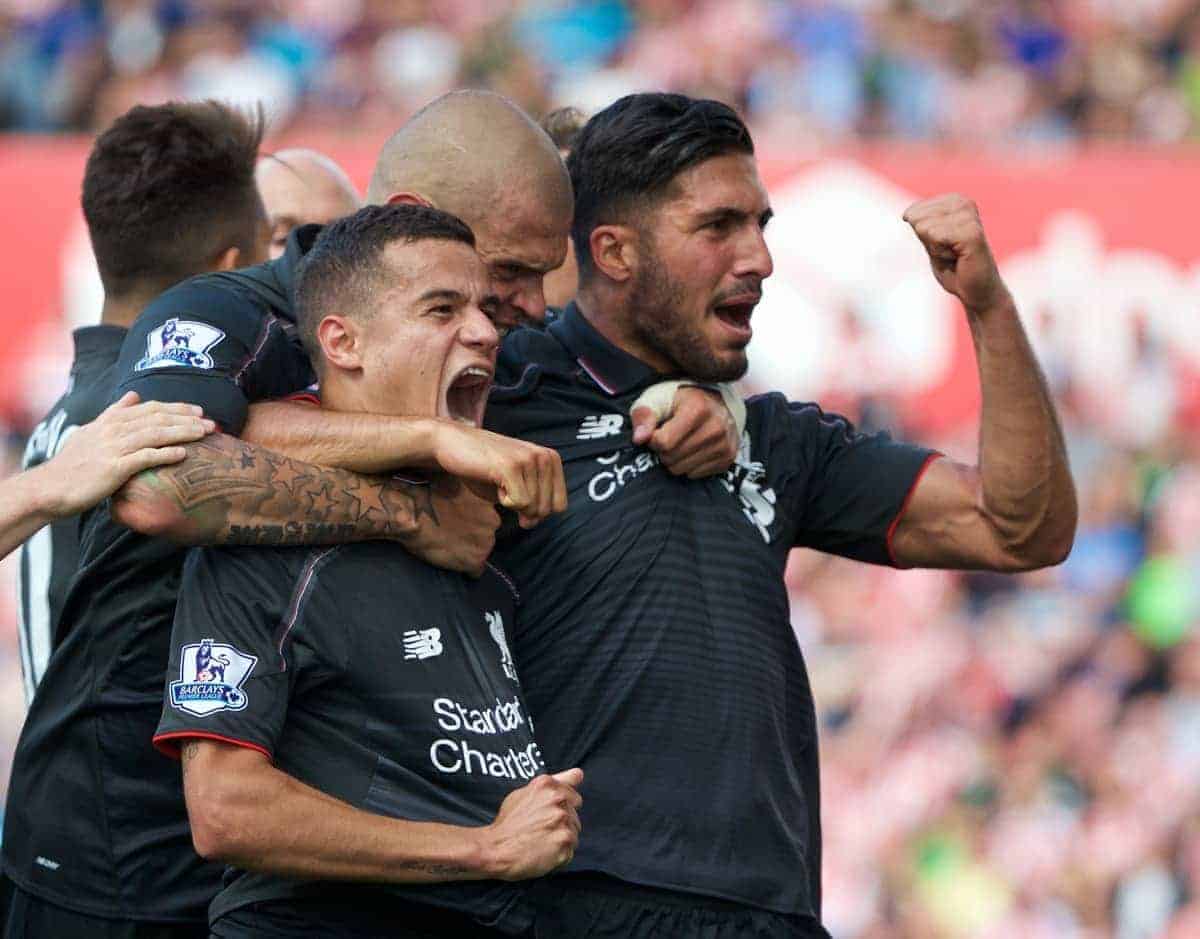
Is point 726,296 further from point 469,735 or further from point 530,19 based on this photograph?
point 530,19

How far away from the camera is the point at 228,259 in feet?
14.2

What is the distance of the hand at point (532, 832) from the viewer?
10.1 ft

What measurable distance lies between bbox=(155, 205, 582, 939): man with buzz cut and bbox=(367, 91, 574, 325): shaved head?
416 millimetres

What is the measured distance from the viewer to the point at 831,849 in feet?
29.3

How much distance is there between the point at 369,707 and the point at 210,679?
250 mm

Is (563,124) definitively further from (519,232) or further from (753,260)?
(519,232)

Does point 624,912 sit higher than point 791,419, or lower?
lower

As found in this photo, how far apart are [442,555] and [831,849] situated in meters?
5.95

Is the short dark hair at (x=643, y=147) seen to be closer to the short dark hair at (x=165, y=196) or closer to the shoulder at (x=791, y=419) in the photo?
the shoulder at (x=791, y=419)

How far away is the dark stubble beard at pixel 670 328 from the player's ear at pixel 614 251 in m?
0.02

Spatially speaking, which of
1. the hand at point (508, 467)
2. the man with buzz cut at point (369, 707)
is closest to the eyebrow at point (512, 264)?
the man with buzz cut at point (369, 707)

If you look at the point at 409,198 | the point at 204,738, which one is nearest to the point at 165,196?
the point at 409,198

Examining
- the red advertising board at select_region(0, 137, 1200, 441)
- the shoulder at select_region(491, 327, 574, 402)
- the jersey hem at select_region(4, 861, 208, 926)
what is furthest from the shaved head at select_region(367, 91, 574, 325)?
the red advertising board at select_region(0, 137, 1200, 441)

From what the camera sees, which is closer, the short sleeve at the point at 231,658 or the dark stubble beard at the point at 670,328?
the short sleeve at the point at 231,658
